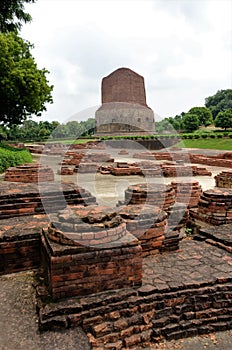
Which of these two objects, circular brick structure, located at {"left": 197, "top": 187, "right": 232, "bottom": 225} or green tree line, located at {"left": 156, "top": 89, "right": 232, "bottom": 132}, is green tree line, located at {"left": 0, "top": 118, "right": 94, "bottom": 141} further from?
circular brick structure, located at {"left": 197, "top": 187, "right": 232, "bottom": 225}

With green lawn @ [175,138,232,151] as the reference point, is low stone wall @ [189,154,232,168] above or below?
below

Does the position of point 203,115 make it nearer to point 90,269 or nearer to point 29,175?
point 29,175

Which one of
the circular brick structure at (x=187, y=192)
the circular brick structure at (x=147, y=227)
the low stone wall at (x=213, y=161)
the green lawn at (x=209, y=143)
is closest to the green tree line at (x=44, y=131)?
the green lawn at (x=209, y=143)

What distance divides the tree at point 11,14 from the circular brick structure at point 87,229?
17.8 metres

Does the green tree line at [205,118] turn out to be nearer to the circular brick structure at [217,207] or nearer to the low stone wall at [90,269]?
the circular brick structure at [217,207]

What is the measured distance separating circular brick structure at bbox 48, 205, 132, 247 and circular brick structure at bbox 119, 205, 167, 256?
1.47 ft

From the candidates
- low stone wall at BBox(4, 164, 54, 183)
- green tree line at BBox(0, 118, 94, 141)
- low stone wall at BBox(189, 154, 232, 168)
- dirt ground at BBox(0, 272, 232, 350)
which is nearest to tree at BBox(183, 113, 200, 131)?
green tree line at BBox(0, 118, 94, 141)

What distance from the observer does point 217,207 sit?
13.0 feet

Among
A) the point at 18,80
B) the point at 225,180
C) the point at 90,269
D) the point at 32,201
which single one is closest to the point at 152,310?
the point at 90,269

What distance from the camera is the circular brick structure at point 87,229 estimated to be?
2.20 metres

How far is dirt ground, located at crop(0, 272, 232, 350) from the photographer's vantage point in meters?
1.82

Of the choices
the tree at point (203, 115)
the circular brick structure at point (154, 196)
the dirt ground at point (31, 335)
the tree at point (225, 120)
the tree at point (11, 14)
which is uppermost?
the tree at point (11, 14)

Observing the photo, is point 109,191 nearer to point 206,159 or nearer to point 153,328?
point 153,328

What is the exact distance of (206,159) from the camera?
13773 millimetres
